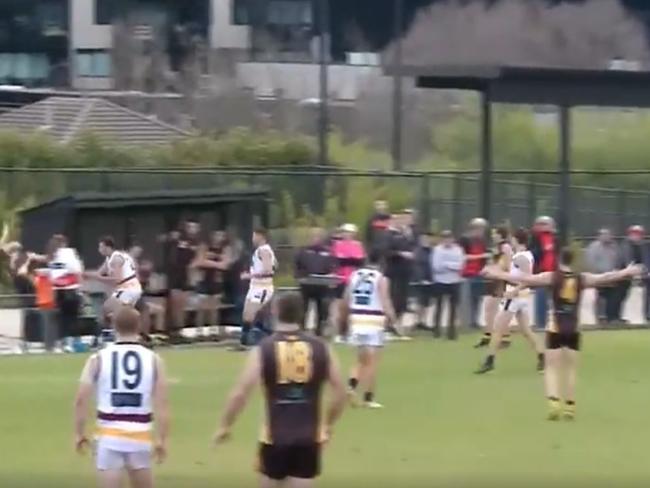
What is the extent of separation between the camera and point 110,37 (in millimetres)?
76125

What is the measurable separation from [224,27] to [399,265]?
5480 centimetres

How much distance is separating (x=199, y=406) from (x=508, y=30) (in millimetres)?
54454

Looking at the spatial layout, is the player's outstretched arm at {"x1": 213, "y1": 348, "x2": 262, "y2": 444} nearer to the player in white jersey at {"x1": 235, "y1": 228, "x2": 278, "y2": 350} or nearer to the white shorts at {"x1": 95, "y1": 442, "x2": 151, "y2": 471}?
Answer: the white shorts at {"x1": 95, "y1": 442, "x2": 151, "y2": 471}

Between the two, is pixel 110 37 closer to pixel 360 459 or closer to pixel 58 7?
pixel 58 7

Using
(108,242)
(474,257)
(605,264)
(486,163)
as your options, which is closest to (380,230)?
→ (474,257)

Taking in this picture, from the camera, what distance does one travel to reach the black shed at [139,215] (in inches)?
1051

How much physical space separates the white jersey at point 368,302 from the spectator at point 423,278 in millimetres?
8883

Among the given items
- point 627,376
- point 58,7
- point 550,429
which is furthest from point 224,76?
point 550,429

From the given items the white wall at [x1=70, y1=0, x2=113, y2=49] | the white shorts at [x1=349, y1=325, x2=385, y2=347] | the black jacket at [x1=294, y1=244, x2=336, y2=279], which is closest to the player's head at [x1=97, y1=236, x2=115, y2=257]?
the black jacket at [x1=294, y1=244, x2=336, y2=279]

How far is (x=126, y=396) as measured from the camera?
10188 millimetres

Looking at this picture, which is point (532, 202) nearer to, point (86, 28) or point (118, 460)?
point (118, 460)

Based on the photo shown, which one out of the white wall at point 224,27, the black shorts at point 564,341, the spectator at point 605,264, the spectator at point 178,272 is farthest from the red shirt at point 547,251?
the white wall at point 224,27

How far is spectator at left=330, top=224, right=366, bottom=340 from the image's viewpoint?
26.0 metres

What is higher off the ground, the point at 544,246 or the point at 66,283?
the point at 544,246
